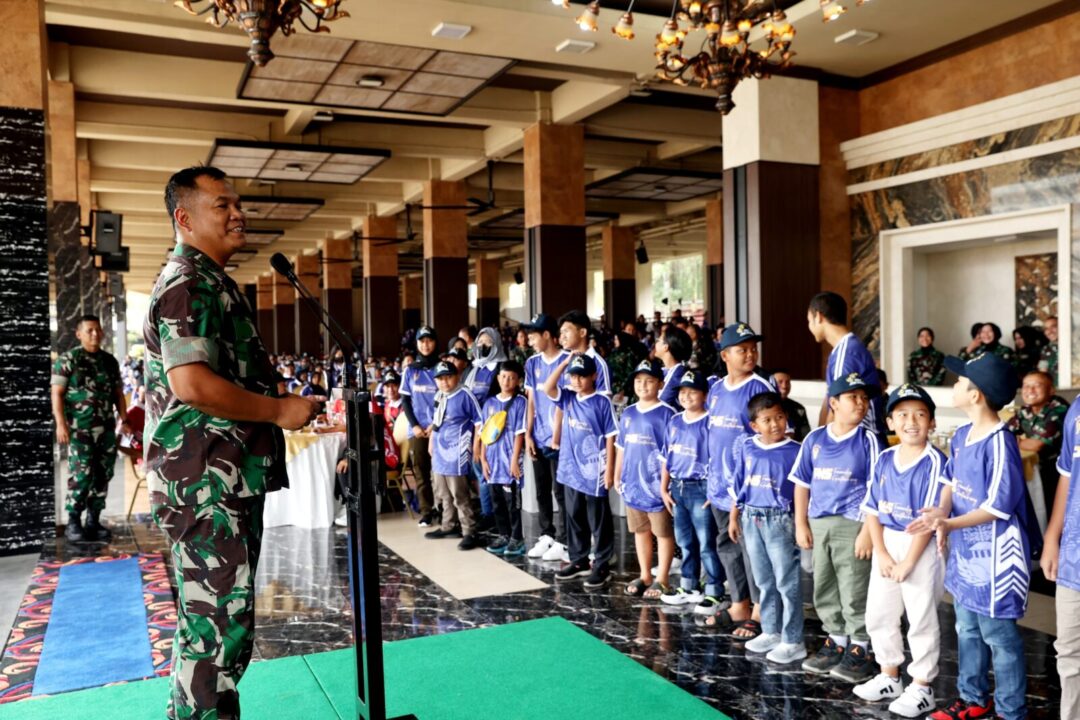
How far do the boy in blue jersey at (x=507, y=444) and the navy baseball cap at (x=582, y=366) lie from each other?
0.81 meters

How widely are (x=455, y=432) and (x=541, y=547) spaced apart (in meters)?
1.07

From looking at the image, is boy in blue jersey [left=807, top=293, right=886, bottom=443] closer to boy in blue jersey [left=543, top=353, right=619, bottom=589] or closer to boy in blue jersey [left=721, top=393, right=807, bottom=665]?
boy in blue jersey [left=721, top=393, right=807, bottom=665]

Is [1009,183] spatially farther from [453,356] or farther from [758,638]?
[758,638]

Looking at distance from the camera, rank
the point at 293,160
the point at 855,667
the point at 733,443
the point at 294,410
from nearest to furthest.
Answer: the point at 294,410
the point at 855,667
the point at 733,443
the point at 293,160

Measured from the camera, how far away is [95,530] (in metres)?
6.32

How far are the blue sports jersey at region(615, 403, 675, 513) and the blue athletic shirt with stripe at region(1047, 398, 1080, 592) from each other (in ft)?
7.06

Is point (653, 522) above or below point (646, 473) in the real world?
below

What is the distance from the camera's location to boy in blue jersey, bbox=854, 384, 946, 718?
3.24m

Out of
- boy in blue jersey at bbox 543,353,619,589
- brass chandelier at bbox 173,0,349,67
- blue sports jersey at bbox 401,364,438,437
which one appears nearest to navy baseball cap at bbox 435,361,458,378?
blue sports jersey at bbox 401,364,438,437

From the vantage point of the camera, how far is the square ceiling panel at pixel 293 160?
38.8 ft

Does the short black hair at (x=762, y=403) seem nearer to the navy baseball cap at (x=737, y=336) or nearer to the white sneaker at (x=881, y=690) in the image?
the navy baseball cap at (x=737, y=336)

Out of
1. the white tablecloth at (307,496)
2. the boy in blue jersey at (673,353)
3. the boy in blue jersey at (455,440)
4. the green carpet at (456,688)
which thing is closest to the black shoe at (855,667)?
the green carpet at (456,688)

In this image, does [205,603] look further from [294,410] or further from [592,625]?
[592,625]

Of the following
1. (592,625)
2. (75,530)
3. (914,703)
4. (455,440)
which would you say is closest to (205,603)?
(592,625)
